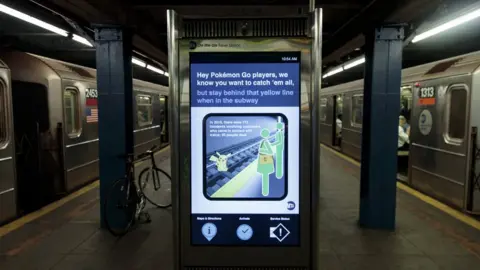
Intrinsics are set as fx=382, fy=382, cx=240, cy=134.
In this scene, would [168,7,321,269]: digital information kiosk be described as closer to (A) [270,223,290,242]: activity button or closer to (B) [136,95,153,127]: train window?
(A) [270,223,290,242]: activity button

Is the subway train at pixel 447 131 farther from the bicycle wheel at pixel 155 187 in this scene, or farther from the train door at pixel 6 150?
the train door at pixel 6 150

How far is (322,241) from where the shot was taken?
4703 mm

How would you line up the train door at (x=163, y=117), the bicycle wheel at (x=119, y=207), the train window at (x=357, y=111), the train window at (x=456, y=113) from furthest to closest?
the train door at (x=163, y=117) < the train window at (x=357, y=111) < the train window at (x=456, y=113) < the bicycle wheel at (x=119, y=207)

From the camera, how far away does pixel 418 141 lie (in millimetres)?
7305

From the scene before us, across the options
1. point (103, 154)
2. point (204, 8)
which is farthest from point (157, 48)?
point (103, 154)

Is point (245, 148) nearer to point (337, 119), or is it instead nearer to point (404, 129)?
point (404, 129)

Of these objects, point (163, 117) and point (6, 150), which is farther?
point (163, 117)

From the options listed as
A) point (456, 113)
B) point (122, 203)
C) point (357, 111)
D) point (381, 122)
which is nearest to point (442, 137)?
point (456, 113)

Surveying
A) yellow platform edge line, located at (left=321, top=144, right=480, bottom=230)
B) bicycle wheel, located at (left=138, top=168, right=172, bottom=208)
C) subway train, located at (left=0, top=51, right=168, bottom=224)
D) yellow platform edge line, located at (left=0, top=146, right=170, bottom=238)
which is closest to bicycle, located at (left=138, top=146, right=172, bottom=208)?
bicycle wheel, located at (left=138, top=168, right=172, bottom=208)

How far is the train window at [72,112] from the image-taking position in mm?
7373

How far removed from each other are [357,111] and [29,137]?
8990 mm

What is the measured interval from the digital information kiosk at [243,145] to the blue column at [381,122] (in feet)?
8.14

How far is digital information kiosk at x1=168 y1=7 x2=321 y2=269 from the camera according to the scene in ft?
8.93

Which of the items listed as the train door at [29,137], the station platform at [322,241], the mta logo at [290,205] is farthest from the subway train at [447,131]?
the train door at [29,137]
